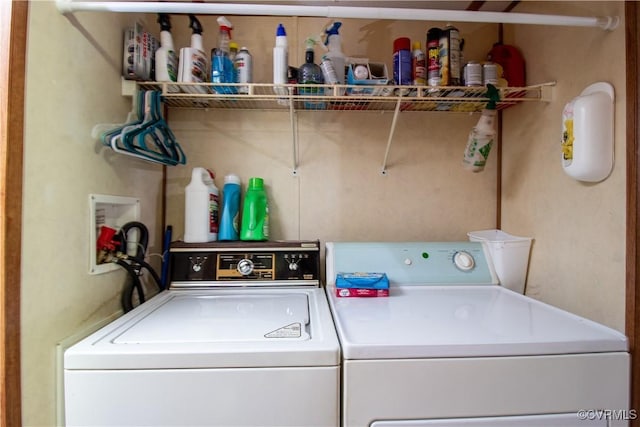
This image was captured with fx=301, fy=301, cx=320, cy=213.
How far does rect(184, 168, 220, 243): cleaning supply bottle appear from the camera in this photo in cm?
157

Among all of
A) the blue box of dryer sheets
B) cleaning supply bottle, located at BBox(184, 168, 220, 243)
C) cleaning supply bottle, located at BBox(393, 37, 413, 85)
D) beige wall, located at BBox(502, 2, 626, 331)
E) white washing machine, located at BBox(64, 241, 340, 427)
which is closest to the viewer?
white washing machine, located at BBox(64, 241, 340, 427)

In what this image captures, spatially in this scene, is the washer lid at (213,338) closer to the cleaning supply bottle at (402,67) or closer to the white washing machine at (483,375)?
the white washing machine at (483,375)

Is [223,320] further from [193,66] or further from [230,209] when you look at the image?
[193,66]

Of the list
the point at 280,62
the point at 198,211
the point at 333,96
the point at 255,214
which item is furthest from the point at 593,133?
the point at 198,211

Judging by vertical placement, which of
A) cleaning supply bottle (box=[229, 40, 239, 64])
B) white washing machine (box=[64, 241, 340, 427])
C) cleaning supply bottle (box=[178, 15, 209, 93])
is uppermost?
cleaning supply bottle (box=[229, 40, 239, 64])

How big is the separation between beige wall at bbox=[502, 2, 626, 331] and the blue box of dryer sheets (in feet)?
2.55

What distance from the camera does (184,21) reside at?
1686 millimetres

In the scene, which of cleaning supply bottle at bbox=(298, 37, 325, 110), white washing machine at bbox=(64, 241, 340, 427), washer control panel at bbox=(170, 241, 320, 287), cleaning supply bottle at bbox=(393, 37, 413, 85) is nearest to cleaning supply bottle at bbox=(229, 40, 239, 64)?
cleaning supply bottle at bbox=(298, 37, 325, 110)

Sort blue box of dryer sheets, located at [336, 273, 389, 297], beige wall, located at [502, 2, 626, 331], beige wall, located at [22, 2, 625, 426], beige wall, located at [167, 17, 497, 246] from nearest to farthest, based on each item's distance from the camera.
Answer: beige wall, located at [22, 2, 625, 426], beige wall, located at [502, 2, 626, 331], blue box of dryer sheets, located at [336, 273, 389, 297], beige wall, located at [167, 17, 497, 246]

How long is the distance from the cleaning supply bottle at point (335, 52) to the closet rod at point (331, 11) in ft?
1.29

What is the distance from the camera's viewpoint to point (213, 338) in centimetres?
93

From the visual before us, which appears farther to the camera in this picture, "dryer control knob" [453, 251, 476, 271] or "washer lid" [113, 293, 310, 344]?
"dryer control knob" [453, 251, 476, 271]

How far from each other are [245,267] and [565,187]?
1.52 m

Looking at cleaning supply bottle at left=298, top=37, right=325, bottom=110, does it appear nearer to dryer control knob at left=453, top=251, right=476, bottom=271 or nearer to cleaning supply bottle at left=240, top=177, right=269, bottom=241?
cleaning supply bottle at left=240, top=177, right=269, bottom=241
